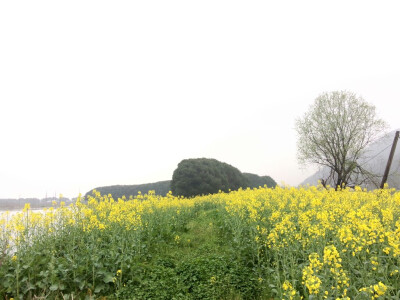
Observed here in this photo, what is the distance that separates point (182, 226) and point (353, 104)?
29.3 meters

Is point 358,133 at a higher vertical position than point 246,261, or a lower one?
higher

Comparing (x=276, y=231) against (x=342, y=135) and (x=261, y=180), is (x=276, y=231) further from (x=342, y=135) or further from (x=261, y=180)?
(x=261, y=180)

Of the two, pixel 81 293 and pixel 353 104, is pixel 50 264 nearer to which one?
pixel 81 293

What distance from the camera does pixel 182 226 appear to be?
50.2 feet

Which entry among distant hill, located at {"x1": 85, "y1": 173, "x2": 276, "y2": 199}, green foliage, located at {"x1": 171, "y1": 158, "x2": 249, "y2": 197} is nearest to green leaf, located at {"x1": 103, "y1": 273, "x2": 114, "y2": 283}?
green foliage, located at {"x1": 171, "y1": 158, "x2": 249, "y2": 197}

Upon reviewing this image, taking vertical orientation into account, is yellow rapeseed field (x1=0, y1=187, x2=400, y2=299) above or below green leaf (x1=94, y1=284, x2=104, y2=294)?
above

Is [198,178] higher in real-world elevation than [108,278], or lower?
higher

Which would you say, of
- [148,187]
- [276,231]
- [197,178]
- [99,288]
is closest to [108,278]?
[99,288]

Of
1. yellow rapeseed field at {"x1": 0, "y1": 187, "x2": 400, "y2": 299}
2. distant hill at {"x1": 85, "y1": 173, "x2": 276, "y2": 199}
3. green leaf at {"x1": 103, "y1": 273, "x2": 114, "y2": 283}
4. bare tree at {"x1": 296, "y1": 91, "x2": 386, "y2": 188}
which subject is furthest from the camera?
distant hill at {"x1": 85, "y1": 173, "x2": 276, "y2": 199}

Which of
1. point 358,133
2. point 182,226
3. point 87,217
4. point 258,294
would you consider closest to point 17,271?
point 87,217

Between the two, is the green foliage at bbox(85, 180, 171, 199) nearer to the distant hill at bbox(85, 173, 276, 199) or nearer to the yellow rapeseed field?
the distant hill at bbox(85, 173, 276, 199)

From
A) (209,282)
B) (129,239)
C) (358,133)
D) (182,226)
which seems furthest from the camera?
(358,133)

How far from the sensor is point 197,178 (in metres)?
39.4

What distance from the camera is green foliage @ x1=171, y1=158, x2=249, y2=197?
1550 inches
